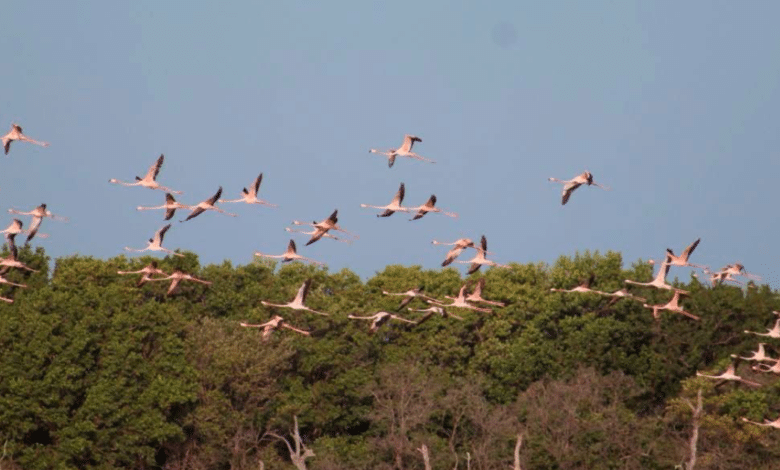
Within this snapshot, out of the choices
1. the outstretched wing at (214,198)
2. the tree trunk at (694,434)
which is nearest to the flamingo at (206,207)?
the outstretched wing at (214,198)

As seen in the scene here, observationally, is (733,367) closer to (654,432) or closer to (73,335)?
(654,432)

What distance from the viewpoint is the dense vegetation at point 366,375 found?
254 ft

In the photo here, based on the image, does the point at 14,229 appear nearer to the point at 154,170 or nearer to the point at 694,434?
the point at 154,170

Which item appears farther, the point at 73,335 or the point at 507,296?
the point at 507,296

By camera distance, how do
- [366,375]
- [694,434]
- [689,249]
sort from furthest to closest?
1. [366,375]
2. [689,249]
3. [694,434]

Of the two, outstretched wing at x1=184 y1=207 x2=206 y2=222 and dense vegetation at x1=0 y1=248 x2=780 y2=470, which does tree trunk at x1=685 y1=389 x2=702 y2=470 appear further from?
dense vegetation at x1=0 y1=248 x2=780 y2=470

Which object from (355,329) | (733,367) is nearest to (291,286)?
(355,329)

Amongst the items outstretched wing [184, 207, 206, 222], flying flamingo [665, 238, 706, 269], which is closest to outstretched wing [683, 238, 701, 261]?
flying flamingo [665, 238, 706, 269]

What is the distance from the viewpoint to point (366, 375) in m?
86.2

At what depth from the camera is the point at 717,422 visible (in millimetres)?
77500

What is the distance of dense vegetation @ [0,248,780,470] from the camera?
254 ft

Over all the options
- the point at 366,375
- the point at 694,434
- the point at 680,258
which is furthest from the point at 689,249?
the point at 366,375

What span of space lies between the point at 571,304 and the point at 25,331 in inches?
1015

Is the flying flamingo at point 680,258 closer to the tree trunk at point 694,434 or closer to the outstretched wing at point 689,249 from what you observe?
the outstretched wing at point 689,249
